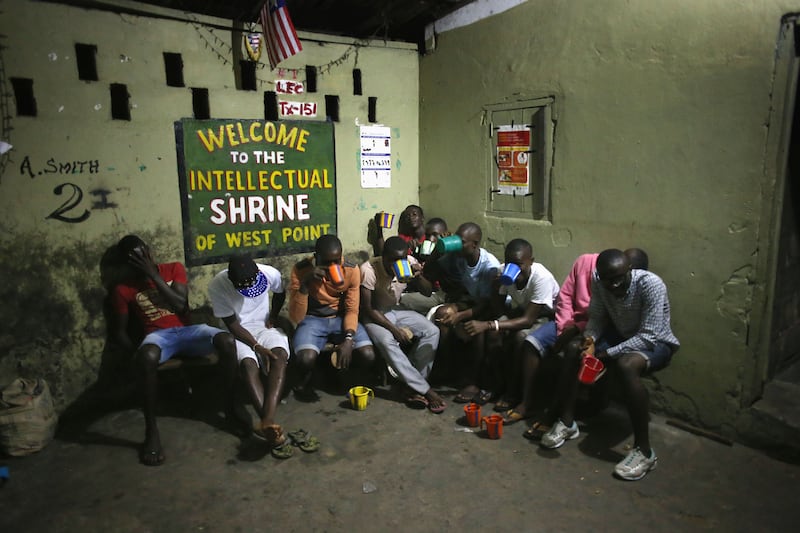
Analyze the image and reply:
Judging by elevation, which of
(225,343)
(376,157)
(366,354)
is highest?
(376,157)

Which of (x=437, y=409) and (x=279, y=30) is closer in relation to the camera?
(x=437, y=409)

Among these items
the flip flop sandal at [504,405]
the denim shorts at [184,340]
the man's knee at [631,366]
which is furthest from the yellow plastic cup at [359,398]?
the man's knee at [631,366]

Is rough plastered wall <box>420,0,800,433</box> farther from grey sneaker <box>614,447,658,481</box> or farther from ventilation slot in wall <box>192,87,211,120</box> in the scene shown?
ventilation slot in wall <box>192,87,211,120</box>

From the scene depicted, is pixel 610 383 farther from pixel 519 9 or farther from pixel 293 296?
pixel 519 9

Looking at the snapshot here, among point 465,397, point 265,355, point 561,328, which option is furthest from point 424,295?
point 265,355

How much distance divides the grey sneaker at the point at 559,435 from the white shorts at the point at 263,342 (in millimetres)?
2082

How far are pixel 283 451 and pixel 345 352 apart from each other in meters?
1.00

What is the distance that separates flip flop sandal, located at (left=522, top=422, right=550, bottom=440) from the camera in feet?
13.6

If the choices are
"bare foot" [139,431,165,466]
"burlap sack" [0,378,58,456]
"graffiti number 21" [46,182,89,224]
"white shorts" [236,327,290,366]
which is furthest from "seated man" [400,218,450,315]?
"burlap sack" [0,378,58,456]

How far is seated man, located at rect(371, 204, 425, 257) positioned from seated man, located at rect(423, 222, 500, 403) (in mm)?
965

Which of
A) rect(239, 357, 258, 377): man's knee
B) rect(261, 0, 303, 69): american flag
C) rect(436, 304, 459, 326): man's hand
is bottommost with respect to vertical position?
rect(239, 357, 258, 377): man's knee

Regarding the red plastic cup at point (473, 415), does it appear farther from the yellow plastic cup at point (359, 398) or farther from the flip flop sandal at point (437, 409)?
the yellow plastic cup at point (359, 398)

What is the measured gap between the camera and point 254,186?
5336 millimetres

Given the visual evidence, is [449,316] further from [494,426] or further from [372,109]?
[372,109]
